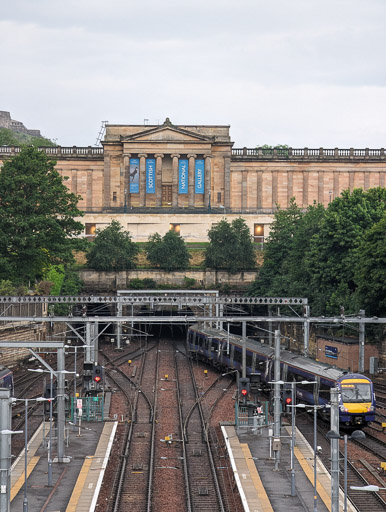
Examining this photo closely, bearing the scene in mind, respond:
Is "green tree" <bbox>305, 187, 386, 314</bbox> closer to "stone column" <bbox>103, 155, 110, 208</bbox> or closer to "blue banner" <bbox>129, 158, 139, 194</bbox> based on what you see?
"blue banner" <bbox>129, 158, 139, 194</bbox>

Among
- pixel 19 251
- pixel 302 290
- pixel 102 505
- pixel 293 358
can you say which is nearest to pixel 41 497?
pixel 102 505

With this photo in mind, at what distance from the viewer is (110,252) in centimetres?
11481

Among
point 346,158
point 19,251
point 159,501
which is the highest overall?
point 346,158

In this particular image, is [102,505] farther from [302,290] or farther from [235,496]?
[302,290]

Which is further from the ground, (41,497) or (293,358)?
(293,358)

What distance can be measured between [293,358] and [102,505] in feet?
82.8

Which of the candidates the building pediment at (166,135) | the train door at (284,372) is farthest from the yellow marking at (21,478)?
the building pediment at (166,135)

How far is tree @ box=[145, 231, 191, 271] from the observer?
11641cm

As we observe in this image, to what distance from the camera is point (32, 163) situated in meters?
86.1

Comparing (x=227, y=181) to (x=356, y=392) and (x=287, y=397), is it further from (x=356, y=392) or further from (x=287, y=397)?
(x=287, y=397)

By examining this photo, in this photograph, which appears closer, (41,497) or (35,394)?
(41,497)

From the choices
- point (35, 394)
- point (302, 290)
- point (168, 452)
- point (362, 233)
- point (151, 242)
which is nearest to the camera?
point (168, 452)

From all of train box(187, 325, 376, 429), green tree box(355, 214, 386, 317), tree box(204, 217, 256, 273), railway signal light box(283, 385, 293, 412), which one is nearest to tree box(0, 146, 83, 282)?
train box(187, 325, 376, 429)

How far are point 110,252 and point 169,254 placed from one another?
7.98 metres
